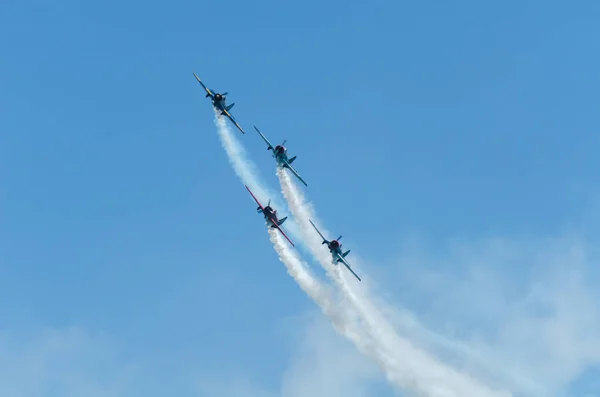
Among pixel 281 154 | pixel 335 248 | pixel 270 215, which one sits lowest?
pixel 270 215

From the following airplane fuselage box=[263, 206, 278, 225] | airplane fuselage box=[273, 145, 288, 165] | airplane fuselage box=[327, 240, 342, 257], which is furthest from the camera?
airplane fuselage box=[273, 145, 288, 165]

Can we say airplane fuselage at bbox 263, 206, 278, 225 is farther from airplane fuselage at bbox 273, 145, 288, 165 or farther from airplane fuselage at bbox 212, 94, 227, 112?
airplane fuselage at bbox 212, 94, 227, 112

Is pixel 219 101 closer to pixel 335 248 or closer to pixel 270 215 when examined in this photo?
pixel 270 215

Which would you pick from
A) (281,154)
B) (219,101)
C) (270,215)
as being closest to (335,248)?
(270,215)

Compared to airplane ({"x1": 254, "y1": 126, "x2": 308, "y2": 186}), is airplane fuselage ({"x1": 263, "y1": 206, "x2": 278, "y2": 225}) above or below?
below

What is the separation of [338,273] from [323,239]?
20.6 feet

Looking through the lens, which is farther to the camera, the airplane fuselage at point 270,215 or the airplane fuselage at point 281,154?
the airplane fuselage at point 281,154

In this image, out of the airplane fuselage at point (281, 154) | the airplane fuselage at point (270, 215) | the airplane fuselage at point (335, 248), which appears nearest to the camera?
the airplane fuselage at point (335, 248)

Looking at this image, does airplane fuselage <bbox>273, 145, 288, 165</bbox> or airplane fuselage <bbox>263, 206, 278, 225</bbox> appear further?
airplane fuselage <bbox>273, 145, 288, 165</bbox>

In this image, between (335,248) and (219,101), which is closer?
(335,248)

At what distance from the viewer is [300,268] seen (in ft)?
277

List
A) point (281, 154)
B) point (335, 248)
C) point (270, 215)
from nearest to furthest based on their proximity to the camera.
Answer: point (335, 248), point (270, 215), point (281, 154)

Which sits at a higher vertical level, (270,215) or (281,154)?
(281,154)

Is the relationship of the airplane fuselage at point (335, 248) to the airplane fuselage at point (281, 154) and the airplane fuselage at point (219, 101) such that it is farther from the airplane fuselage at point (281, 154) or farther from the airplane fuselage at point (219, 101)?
the airplane fuselage at point (219, 101)
